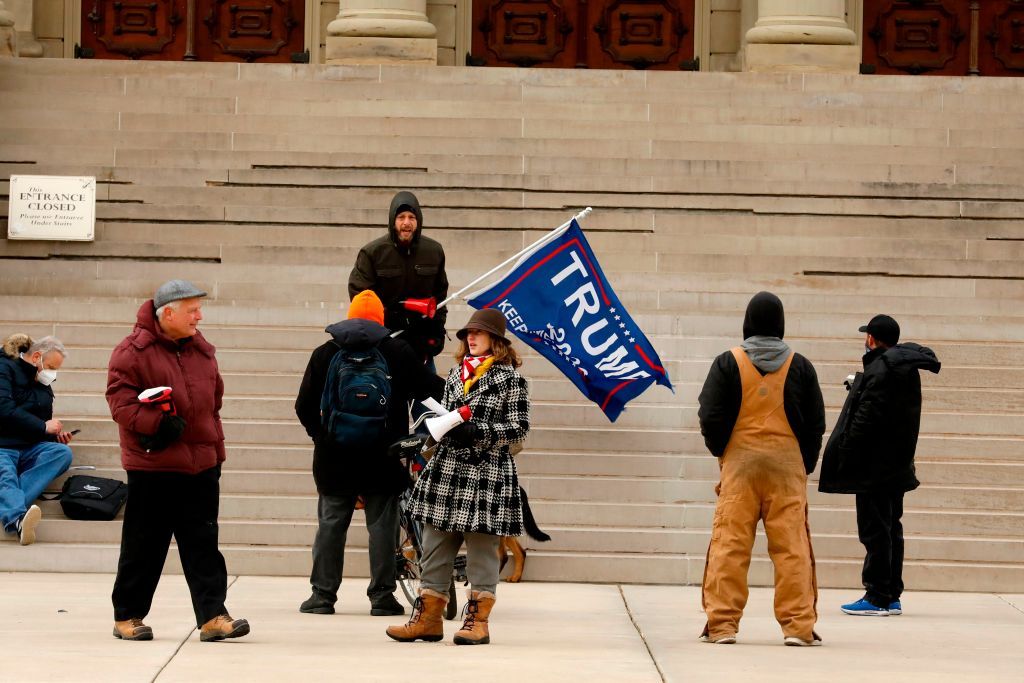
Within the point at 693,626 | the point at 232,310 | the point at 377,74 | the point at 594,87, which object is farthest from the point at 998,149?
the point at 693,626

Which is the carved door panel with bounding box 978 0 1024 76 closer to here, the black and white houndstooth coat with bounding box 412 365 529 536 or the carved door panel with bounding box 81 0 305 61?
the carved door panel with bounding box 81 0 305 61

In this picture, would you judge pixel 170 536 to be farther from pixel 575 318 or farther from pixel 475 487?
pixel 575 318

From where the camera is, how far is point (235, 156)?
17.2 m

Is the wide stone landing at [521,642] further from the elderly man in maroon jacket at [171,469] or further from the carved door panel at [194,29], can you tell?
the carved door panel at [194,29]

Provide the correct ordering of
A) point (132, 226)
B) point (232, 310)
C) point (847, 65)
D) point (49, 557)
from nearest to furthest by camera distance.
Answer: point (49, 557), point (232, 310), point (132, 226), point (847, 65)

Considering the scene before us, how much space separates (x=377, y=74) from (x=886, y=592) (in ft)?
33.0

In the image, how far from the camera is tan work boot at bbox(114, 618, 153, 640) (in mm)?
8594

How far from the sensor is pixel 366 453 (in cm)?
966

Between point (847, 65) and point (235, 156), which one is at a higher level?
point (847, 65)

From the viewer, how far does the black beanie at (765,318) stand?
8.98 meters

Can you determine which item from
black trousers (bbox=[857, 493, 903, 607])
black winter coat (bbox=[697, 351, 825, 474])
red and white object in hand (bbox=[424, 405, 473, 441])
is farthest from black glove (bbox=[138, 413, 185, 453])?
black trousers (bbox=[857, 493, 903, 607])

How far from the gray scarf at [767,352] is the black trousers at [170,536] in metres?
2.72

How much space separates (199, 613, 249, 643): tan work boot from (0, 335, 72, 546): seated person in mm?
3084

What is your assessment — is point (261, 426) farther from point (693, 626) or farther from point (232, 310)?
point (693, 626)
